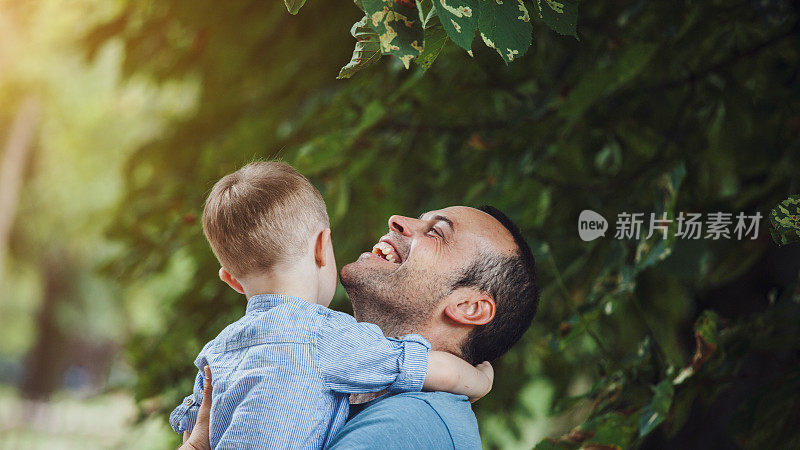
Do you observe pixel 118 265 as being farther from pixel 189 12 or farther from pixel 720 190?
pixel 720 190

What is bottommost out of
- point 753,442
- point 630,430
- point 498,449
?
point 498,449

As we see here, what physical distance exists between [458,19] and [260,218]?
Answer: 1.54 ft

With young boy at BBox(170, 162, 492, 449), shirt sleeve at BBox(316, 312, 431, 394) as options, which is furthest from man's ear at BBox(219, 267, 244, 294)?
shirt sleeve at BBox(316, 312, 431, 394)

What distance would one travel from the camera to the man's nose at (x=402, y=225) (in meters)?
1.47

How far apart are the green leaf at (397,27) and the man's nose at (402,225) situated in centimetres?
52

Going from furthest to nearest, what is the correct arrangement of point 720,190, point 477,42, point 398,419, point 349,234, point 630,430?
point 349,234
point 720,190
point 477,42
point 630,430
point 398,419

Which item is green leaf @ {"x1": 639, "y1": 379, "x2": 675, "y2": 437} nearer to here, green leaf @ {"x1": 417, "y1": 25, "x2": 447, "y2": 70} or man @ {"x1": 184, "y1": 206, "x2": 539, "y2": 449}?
man @ {"x1": 184, "y1": 206, "x2": 539, "y2": 449}

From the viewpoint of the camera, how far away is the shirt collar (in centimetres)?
123

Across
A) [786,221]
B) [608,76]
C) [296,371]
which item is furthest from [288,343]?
[608,76]

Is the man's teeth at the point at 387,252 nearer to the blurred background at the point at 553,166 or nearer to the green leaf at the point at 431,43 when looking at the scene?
the green leaf at the point at 431,43

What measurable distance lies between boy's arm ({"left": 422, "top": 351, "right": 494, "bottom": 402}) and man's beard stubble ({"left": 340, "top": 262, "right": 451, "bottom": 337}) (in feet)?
0.33

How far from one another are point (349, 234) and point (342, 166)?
1.04 ft

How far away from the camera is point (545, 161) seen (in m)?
2.29

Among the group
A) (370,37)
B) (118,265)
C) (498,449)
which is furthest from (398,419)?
(498,449)
